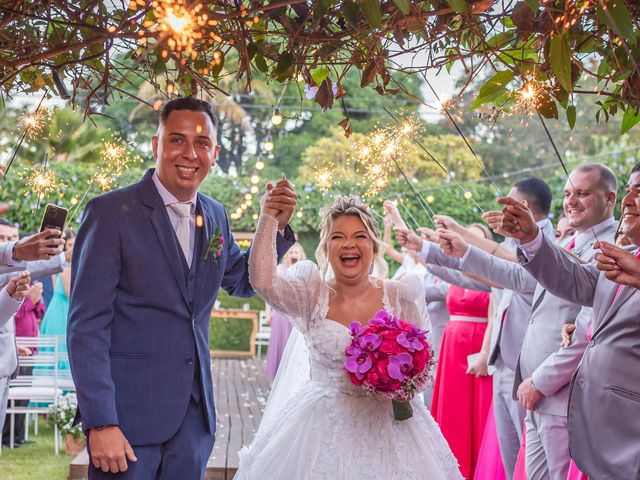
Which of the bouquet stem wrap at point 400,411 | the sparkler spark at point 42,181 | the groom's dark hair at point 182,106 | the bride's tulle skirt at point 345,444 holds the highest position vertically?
the groom's dark hair at point 182,106

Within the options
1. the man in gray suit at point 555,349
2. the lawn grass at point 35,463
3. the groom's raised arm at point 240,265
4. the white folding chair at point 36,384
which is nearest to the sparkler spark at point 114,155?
the groom's raised arm at point 240,265

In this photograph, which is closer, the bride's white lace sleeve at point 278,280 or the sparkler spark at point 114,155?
the sparkler spark at point 114,155

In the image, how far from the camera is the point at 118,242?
2.93m

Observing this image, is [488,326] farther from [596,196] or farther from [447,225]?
[596,196]

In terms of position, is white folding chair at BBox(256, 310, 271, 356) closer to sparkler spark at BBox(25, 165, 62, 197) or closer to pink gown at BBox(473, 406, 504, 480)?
pink gown at BBox(473, 406, 504, 480)

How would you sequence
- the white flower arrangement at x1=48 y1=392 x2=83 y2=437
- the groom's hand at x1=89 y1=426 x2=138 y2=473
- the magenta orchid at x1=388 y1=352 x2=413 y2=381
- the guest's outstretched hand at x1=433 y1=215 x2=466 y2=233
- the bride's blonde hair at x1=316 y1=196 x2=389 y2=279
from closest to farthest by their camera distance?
the groom's hand at x1=89 y1=426 x2=138 y2=473 → the magenta orchid at x1=388 y1=352 x2=413 y2=381 → the bride's blonde hair at x1=316 y1=196 x2=389 y2=279 → the guest's outstretched hand at x1=433 y1=215 x2=466 y2=233 → the white flower arrangement at x1=48 y1=392 x2=83 y2=437

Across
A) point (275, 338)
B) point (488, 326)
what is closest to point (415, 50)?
point (488, 326)

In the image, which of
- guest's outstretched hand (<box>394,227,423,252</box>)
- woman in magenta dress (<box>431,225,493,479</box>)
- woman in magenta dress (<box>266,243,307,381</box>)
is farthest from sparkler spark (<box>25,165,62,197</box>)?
woman in magenta dress (<box>266,243,307,381</box>)

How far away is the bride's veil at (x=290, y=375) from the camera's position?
15.6 feet

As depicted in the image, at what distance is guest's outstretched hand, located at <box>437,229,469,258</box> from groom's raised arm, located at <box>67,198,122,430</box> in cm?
247

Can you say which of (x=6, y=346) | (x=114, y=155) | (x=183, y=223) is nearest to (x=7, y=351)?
(x=6, y=346)

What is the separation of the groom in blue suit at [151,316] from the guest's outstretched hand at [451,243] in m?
2.07

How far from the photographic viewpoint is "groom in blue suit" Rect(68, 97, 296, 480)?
2.77m

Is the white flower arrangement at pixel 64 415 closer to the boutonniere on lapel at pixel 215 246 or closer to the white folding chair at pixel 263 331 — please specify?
the boutonniere on lapel at pixel 215 246
